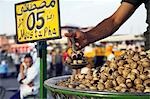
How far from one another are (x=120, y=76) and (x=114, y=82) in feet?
0.20

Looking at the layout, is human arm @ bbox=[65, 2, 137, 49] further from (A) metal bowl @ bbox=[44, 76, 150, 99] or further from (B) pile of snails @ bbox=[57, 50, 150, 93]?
(A) metal bowl @ bbox=[44, 76, 150, 99]

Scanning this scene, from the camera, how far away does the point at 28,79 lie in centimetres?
556

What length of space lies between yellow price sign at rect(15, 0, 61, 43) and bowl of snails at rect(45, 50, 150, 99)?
140 cm

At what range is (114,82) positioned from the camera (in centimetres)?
187

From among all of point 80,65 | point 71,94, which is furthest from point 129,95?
point 80,65

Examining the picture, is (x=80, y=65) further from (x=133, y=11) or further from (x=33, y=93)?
(x=33, y=93)

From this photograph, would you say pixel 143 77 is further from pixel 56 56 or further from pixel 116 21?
pixel 56 56

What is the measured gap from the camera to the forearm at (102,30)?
2.23 m

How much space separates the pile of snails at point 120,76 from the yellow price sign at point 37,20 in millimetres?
1397

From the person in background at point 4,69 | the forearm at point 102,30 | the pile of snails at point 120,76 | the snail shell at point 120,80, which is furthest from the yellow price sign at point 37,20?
the person in background at point 4,69

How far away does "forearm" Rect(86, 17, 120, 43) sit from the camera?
2229 millimetres

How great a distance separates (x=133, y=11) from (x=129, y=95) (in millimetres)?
700

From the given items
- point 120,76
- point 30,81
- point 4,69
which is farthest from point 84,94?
point 4,69

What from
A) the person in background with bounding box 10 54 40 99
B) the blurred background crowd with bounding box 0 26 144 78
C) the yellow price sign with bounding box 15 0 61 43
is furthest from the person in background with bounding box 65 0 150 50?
the blurred background crowd with bounding box 0 26 144 78
